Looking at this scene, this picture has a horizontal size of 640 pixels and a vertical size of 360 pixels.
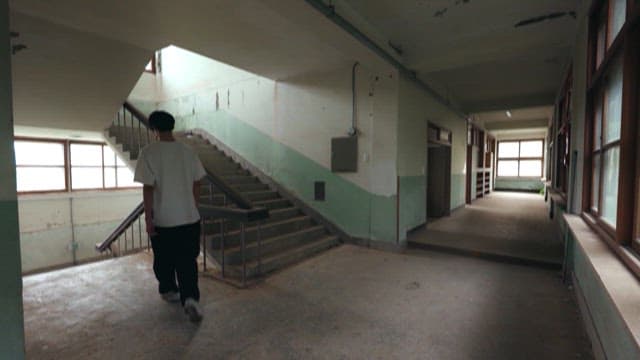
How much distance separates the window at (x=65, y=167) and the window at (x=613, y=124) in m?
8.19

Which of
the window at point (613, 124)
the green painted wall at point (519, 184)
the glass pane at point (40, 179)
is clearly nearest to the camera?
the window at point (613, 124)

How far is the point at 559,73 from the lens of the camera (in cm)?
558

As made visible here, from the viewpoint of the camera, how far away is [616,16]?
2047mm

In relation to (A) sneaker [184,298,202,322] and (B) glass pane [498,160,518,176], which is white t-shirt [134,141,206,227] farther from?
(B) glass pane [498,160,518,176]

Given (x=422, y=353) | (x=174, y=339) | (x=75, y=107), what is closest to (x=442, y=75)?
(x=422, y=353)

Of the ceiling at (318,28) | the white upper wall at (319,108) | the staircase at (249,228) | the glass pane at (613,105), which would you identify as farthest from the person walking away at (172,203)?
the glass pane at (613,105)

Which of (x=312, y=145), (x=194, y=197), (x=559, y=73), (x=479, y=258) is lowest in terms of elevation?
(x=479, y=258)

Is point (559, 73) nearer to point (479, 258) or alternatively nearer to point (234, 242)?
point (479, 258)

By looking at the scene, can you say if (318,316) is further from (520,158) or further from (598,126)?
(520,158)

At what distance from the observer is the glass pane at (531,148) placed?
45.7 feet

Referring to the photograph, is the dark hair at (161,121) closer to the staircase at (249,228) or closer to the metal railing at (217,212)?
the metal railing at (217,212)

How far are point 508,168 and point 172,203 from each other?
1587 cm

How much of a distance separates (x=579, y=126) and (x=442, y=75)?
124 inches

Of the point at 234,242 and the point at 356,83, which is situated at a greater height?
the point at 356,83
